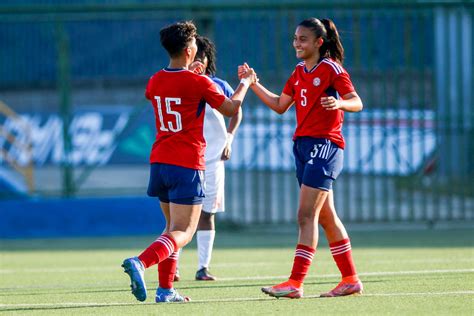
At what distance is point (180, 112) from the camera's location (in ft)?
24.9

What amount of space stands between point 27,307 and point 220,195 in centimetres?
265

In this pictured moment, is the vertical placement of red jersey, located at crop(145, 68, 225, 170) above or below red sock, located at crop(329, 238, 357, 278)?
above

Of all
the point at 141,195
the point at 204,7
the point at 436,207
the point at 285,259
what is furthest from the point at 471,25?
the point at 285,259

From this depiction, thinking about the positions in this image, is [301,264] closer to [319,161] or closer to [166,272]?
[319,161]

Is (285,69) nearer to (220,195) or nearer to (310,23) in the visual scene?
(220,195)

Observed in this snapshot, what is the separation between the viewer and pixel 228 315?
6926 millimetres

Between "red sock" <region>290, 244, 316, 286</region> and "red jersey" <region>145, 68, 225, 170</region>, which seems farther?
"red sock" <region>290, 244, 316, 286</region>

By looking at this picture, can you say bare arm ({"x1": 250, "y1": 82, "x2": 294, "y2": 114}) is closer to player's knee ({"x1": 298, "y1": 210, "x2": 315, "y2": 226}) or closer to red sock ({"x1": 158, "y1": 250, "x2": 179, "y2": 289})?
player's knee ({"x1": 298, "y1": 210, "x2": 315, "y2": 226})

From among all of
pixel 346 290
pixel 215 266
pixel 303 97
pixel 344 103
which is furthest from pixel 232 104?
pixel 215 266

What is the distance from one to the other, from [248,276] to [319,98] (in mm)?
2560

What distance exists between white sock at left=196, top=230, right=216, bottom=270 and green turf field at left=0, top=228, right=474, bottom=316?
0.25 meters

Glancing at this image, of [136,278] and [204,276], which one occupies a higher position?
[136,278]

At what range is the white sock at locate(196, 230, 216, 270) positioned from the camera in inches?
381

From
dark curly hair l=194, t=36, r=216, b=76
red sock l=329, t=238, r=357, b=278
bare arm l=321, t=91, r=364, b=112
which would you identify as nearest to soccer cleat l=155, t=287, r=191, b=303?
red sock l=329, t=238, r=357, b=278
